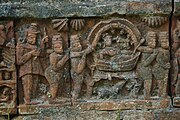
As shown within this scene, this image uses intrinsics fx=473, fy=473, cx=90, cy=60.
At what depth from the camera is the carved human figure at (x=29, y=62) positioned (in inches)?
215

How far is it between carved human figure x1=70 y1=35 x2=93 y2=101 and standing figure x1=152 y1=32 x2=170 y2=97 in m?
0.80

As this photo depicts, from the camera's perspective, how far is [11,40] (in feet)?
18.0

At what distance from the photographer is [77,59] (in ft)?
18.1

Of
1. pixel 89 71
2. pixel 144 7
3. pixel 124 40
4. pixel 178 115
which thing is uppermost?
pixel 144 7

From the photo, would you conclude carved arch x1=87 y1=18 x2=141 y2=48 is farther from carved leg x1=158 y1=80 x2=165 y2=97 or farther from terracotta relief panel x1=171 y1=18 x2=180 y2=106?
carved leg x1=158 y1=80 x2=165 y2=97

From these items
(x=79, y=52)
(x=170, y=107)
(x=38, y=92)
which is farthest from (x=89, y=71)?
(x=170, y=107)

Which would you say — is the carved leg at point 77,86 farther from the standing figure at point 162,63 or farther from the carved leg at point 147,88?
the standing figure at point 162,63

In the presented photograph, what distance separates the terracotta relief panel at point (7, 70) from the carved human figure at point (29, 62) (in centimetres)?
9

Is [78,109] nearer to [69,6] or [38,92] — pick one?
[38,92]

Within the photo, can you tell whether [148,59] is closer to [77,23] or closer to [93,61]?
[93,61]

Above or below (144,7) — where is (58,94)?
below

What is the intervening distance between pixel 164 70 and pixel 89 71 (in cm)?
88

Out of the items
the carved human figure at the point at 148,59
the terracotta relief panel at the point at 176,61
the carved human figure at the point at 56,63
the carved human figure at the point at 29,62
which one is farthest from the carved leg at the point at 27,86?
the terracotta relief panel at the point at 176,61

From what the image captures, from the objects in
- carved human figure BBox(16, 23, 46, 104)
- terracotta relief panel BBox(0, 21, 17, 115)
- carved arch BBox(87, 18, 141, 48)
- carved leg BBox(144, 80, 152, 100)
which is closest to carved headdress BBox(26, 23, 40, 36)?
carved human figure BBox(16, 23, 46, 104)
